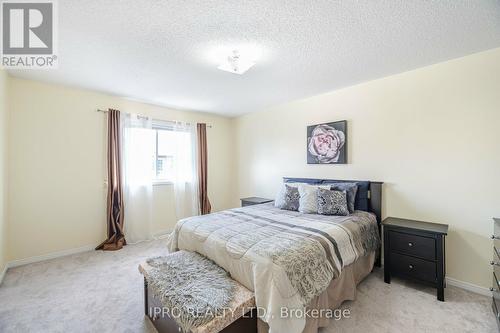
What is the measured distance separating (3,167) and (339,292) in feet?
12.8

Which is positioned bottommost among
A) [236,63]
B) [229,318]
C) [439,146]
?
[229,318]

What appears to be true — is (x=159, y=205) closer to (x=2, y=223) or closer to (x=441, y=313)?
(x=2, y=223)

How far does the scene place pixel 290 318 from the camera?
140 centimetres

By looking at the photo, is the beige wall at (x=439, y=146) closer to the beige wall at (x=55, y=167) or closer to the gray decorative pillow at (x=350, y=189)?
the gray decorative pillow at (x=350, y=189)

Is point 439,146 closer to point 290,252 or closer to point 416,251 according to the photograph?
point 416,251

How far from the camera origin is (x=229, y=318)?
1316mm

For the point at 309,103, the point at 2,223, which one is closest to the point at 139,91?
the point at 2,223

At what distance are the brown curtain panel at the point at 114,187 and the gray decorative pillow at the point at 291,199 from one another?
8.46 feet

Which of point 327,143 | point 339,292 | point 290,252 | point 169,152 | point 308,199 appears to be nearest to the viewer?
point 290,252

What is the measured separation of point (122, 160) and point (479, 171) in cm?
460

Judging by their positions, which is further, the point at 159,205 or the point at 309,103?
the point at 159,205

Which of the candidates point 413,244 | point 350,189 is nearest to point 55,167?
point 350,189

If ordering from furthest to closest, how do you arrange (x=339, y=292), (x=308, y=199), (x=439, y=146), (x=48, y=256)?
1. (x=48, y=256)
2. (x=308, y=199)
3. (x=439, y=146)
4. (x=339, y=292)

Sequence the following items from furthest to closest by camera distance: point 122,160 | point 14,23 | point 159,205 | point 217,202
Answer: point 217,202 → point 159,205 → point 122,160 → point 14,23
